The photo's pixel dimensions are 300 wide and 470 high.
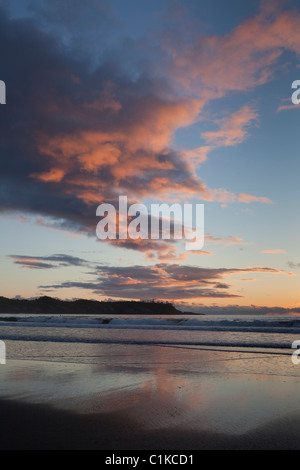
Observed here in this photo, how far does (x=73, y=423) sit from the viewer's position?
6.09 meters

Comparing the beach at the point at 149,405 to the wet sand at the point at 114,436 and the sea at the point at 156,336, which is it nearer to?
the wet sand at the point at 114,436

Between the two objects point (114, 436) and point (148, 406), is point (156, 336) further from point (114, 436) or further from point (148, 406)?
point (114, 436)

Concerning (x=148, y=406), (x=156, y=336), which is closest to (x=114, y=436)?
(x=148, y=406)

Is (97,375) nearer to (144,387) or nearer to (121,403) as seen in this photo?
(144,387)

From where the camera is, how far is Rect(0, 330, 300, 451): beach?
5262mm

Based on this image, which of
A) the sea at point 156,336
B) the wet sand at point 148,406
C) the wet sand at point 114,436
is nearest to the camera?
the wet sand at point 114,436

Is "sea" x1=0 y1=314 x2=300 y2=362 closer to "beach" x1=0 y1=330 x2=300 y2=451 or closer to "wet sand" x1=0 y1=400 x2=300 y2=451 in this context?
"beach" x1=0 y1=330 x2=300 y2=451

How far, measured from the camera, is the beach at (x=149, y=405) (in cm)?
526

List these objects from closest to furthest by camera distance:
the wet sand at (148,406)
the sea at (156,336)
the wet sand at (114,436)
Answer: the wet sand at (114,436) < the wet sand at (148,406) < the sea at (156,336)

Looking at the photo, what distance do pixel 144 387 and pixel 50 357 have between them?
7.11 metres

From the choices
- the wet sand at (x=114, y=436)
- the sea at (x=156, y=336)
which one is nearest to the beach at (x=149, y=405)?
the wet sand at (x=114, y=436)

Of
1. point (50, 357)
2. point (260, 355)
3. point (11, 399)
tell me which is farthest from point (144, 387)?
point (260, 355)

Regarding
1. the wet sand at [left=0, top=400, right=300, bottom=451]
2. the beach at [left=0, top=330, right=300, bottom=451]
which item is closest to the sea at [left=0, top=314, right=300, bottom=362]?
the beach at [left=0, top=330, right=300, bottom=451]

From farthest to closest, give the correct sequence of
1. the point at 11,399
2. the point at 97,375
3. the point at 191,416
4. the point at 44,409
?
1. the point at 97,375
2. the point at 11,399
3. the point at 44,409
4. the point at 191,416
